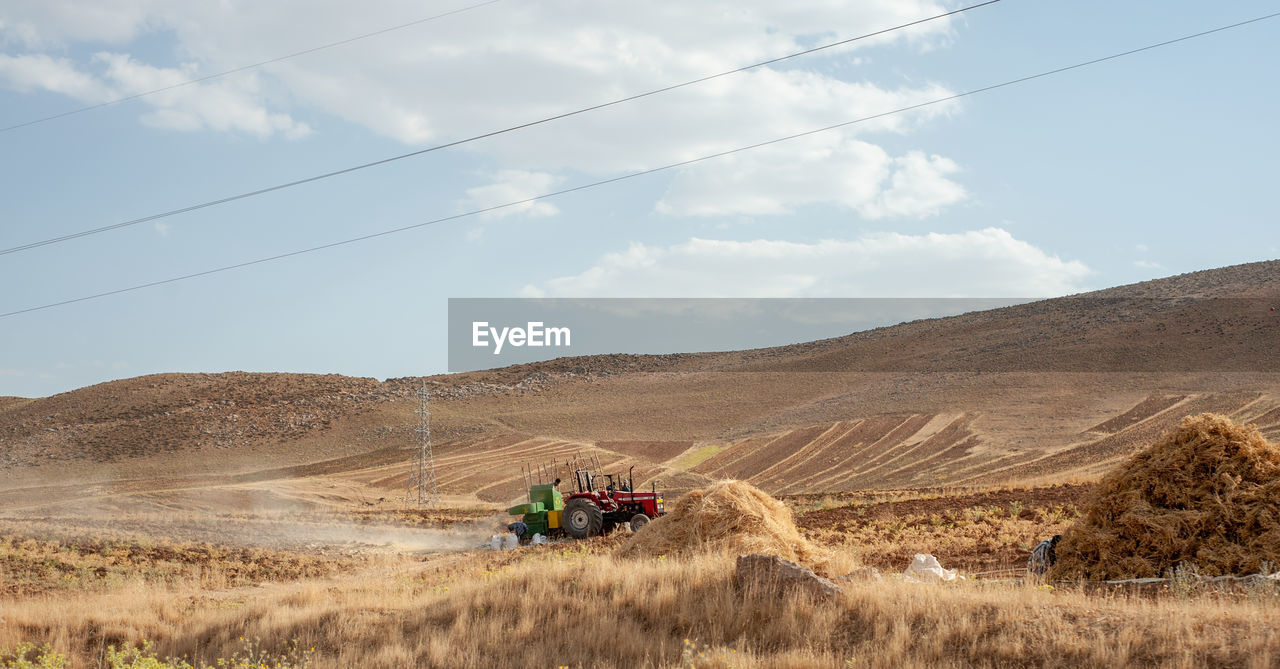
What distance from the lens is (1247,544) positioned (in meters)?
13.2

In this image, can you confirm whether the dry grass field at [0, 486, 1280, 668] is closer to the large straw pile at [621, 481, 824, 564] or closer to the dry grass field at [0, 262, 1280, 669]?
the dry grass field at [0, 262, 1280, 669]

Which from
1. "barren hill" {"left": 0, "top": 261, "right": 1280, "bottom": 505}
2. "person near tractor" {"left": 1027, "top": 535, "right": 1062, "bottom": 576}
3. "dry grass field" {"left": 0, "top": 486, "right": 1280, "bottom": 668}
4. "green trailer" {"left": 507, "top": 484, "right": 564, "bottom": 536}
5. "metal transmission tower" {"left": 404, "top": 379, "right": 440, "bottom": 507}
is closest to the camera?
"dry grass field" {"left": 0, "top": 486, "right": 1280, "bottom": 668}

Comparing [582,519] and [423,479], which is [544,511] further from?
[423,479]

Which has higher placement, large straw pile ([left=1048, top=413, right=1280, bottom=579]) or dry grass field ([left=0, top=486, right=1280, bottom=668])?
large straw pile ([left=1048, top=413, right=1280, bottom=579])

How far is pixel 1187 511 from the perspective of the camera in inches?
543

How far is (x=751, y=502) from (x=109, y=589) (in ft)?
43.4

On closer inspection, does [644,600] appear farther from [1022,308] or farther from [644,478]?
[1022,308]

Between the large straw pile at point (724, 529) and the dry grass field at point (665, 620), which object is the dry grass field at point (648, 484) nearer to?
the dry grass field at point (665, 620)

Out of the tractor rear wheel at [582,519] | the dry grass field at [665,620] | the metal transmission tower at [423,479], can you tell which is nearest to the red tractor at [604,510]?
the tractor rear wheel at [582,519]

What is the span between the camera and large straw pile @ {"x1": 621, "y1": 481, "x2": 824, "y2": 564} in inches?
640

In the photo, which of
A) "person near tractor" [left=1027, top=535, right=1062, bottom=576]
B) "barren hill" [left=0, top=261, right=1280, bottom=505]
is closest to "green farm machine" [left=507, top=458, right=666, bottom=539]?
"person near tractor" [left=1027, top=535, right=1062, bottom=576]

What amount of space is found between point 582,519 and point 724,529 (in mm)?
11155

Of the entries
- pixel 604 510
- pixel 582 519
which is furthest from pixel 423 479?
pixel 582 519

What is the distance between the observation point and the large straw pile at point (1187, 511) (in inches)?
525
